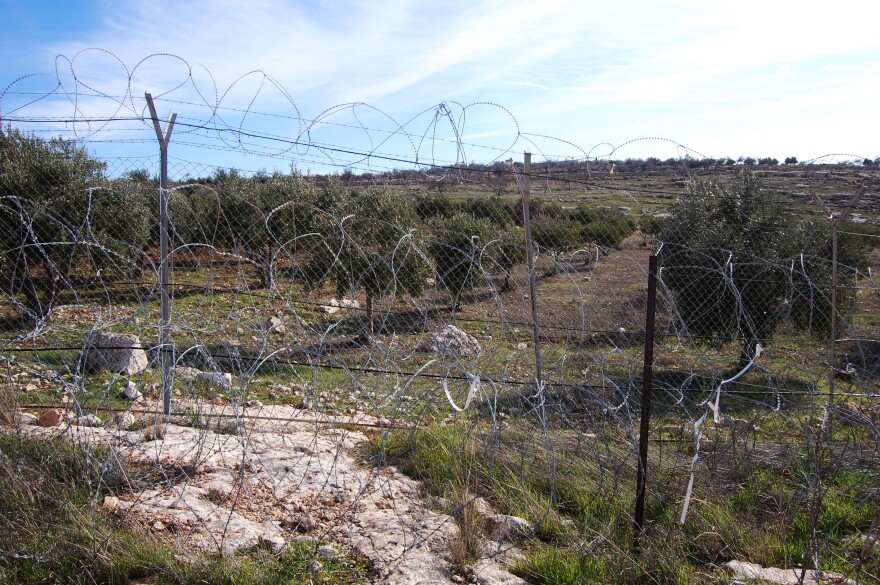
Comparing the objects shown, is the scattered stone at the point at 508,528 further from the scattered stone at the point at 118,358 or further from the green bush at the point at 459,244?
the green bush at the point at 459,244

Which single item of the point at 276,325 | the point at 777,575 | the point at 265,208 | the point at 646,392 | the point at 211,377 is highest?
the point at 265,208

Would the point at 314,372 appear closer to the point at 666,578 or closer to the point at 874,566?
the point at 666,578

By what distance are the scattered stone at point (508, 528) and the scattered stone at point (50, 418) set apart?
3612mm

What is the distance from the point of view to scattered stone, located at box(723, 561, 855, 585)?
10.3 ft

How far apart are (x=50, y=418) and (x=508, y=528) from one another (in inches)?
150

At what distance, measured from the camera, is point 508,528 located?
3.65m

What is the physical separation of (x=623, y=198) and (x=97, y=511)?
16.7ft

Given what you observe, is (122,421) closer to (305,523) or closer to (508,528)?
(305,523)

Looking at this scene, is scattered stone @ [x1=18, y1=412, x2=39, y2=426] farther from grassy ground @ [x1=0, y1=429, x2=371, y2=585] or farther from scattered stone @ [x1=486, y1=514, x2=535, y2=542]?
scattered stone @ [x1=486, y1=514, x2=535, y2=542]

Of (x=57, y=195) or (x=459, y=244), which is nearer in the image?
(x=57, y=195)

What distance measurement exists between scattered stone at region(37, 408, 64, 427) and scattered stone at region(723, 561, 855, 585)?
192 inches

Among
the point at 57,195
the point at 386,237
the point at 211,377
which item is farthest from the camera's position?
the point at 386,237

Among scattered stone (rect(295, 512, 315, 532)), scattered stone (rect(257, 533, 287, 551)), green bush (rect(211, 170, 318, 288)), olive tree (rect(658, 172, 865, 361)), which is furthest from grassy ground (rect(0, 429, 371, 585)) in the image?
green bush (rect(211, 170, 318, 288))

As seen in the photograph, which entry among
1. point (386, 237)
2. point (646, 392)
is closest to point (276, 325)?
point (646, 392)
